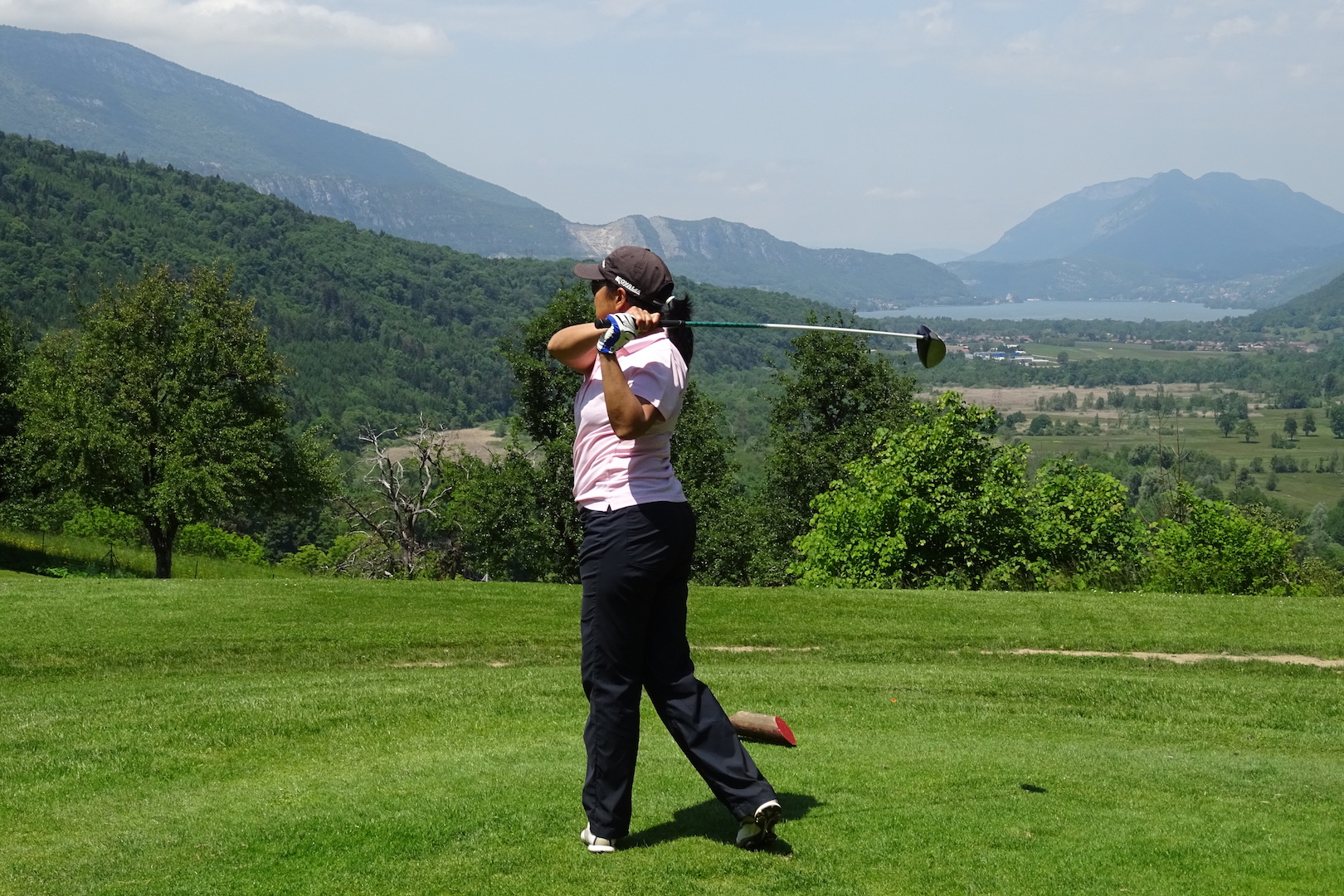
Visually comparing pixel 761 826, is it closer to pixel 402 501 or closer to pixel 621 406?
pixel 621 406

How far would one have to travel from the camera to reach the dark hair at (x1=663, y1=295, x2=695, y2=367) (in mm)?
5285

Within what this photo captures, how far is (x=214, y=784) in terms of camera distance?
673cm

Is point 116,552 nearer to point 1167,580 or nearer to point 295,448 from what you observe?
point 295,448

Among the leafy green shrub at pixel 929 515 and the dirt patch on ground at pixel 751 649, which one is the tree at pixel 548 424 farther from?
the dirt patch on ground at pixel 751 649

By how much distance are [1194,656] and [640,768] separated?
1047cm

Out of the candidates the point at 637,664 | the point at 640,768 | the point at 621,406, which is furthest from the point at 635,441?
the point at 640,768

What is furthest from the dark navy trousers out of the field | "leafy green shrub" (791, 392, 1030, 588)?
the field

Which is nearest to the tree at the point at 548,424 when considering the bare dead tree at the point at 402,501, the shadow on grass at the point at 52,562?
the bare dead tree at the point at 402,501

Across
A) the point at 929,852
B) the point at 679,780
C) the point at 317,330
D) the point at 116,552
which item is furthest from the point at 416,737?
the point at 317,330

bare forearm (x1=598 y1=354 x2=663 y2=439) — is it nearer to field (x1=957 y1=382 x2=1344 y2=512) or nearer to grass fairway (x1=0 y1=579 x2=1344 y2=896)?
grass fairway (x1=0 y1=579 x2=1344 y2=896)

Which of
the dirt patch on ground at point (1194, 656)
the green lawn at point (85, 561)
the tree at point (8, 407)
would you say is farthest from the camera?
the tree at point (8, 407)

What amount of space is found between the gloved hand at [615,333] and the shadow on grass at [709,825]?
218cm

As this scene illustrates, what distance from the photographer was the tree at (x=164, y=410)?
1447 inches

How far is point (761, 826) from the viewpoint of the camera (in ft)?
17.2
